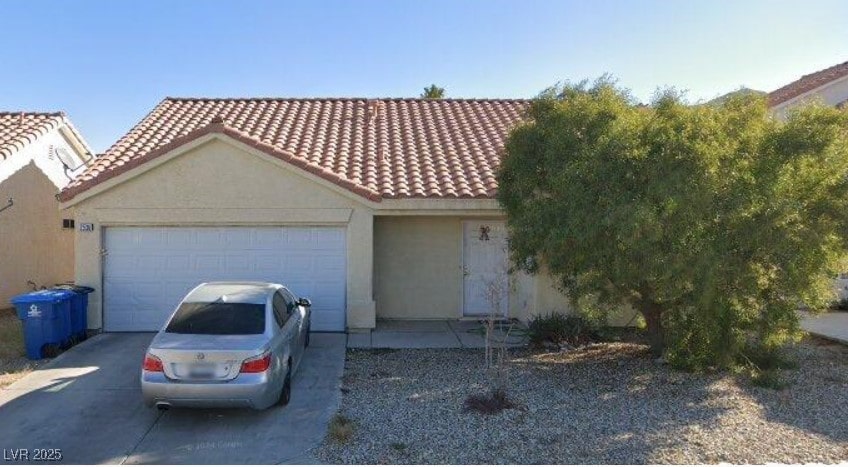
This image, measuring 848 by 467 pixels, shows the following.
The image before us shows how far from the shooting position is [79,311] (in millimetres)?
10305

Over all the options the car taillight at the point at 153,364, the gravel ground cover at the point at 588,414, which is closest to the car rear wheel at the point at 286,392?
the gravel ground cover at the point at 588,414

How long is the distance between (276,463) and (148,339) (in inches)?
238

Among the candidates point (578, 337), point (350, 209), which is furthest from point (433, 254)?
point (578, 337)

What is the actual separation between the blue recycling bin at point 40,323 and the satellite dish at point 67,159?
29.0 feet

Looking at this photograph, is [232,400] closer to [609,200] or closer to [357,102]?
[609,200]

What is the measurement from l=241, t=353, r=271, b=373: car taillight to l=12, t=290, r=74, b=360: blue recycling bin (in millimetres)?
4876

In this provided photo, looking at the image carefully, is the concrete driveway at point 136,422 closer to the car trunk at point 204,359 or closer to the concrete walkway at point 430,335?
the car trunk at point 204,359

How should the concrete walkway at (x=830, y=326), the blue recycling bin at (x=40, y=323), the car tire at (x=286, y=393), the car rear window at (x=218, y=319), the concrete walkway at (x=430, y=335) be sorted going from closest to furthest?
the car rear window at (x=218, y=319)
the car tire at (x=286, y=393)
the blue recycling bin at (x=40, y=323)
the concrete walkway at (x=430, y=335)
the concrete walkway at (x=830, y=326)

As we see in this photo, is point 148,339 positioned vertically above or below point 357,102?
below

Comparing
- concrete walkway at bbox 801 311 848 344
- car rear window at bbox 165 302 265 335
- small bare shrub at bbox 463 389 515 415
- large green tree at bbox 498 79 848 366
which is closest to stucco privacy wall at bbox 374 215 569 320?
large green tree at bbox 498 79 848 366

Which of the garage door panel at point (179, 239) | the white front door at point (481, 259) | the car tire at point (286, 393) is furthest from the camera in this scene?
the white front door at point (481, 259)

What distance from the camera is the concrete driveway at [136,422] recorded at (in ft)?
19.3

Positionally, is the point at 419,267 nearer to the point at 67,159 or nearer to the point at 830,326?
the point at 830,326

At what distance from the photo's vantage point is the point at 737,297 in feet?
24.5
